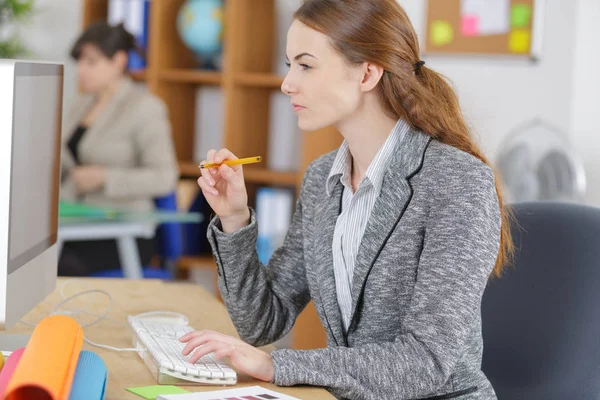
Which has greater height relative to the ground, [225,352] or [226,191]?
[226,191]

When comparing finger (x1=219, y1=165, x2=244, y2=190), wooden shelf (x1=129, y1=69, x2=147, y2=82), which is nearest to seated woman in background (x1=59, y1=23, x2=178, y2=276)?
wooden shelf (x1=129, y1=69, x2=147, y2=82)

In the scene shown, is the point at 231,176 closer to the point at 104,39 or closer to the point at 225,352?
the point at 225,352

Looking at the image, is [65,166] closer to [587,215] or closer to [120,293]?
[120,293]

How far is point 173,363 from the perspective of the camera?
1.17 metres

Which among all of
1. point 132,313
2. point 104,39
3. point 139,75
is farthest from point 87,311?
point 139,75

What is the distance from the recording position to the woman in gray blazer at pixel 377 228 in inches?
48.8

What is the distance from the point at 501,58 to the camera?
140 inches

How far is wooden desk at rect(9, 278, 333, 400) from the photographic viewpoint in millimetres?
1173

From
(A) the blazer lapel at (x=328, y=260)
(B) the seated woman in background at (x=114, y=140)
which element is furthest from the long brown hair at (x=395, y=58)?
(B) the seated woman in background at (x=114, y=140)

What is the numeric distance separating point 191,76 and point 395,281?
2923mm

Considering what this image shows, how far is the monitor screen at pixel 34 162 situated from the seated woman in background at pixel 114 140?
2049 millimetres

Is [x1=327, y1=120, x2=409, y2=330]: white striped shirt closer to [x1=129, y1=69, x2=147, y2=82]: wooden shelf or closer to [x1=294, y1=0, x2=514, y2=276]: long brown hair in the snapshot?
[x1=294, y1=0, x2=514, y2=276]: long brown hair

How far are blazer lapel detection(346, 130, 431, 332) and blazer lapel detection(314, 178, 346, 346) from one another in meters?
0.04

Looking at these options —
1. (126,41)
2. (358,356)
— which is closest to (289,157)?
(126,41)
